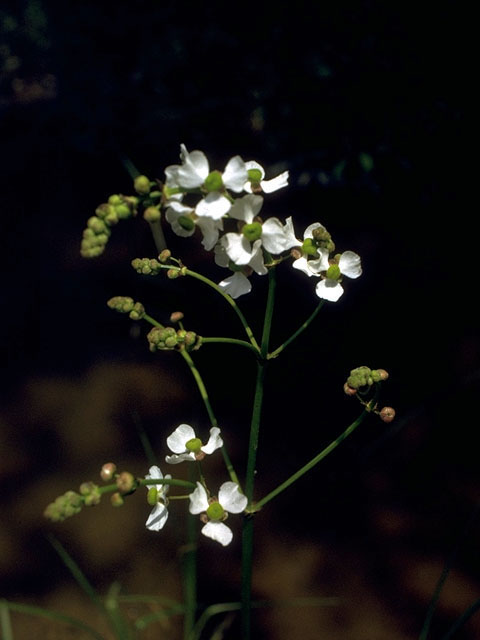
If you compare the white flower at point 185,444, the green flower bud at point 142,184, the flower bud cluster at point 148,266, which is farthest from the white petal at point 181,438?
the green flower bud at point 142,184

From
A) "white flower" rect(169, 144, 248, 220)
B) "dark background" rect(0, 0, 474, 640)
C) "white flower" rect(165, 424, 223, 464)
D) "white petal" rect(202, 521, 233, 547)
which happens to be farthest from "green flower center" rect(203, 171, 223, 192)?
"dark background" rect(0, 0, 474, 640)

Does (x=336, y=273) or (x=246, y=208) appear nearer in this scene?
(x=246, y=208)

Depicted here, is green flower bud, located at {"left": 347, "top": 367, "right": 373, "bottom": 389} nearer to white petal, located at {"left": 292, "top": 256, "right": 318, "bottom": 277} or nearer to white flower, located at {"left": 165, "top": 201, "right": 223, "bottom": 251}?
white petal, located at {"left": 292, "top": 256, "right": 318, "bottom": 277}

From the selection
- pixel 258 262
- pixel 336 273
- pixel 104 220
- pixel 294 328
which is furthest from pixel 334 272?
pixel 294 328

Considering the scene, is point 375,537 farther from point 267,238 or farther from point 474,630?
point 267,238

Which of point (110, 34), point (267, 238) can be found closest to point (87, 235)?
point (267, 238)

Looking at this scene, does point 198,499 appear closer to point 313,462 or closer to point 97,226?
point 313,462
